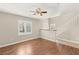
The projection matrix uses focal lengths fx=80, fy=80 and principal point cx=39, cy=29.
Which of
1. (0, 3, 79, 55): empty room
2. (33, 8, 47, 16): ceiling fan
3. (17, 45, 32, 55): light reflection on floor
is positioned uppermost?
(33, 8, 47, 16): ceiling fan

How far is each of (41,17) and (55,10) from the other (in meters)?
0.24

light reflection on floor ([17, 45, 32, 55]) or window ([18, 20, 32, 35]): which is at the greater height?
window ([18, 20, 32, 35])

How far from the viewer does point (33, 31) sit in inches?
52.7

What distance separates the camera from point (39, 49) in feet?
4.04

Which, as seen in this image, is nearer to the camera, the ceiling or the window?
the ceiling

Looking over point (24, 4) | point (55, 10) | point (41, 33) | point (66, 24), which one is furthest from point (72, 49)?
point (24, 4)

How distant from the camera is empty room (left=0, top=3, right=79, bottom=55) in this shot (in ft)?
3.83

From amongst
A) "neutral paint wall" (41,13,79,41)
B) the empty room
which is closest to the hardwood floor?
the empty room

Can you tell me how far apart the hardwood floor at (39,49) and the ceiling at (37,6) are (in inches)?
18.6

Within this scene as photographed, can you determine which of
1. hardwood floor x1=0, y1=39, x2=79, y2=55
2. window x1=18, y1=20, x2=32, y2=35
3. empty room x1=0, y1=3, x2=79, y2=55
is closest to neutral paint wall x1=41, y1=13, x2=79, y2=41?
empty room x1=0, y1=3, x2=79, y2=55

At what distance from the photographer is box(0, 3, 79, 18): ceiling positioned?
3.75 feet

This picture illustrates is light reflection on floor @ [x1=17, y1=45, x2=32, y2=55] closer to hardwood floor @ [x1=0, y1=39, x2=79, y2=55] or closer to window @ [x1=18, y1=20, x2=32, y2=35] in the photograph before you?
hardwood floor @ [x1=0, y1=39, x2=79, y2=55]

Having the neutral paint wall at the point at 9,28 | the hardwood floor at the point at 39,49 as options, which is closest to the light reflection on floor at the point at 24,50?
Answer: the hardwood floor at the point at 39,49

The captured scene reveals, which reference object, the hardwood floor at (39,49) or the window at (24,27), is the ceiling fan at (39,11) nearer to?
the window at (24,27)
